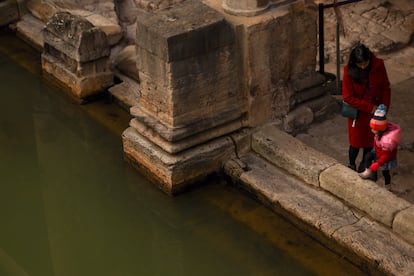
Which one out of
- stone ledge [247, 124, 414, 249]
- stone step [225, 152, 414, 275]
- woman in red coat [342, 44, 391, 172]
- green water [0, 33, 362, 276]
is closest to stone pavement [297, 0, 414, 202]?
stone ledge [247, 124, 414, 249]

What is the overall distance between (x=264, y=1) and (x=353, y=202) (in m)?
1.89

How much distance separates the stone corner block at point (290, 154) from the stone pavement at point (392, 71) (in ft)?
1.07

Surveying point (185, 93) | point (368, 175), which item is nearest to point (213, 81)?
point (185, 93)

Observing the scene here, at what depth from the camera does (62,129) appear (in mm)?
9594

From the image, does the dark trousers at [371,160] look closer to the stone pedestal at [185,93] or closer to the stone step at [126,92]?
the stone pedestal at [185,93]

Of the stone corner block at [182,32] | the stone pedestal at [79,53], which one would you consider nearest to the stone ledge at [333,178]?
the stone corner block at [182,32]

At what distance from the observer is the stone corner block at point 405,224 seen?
22.4 ft

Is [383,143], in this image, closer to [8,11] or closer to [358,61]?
[358,61]

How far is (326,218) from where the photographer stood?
7309mm

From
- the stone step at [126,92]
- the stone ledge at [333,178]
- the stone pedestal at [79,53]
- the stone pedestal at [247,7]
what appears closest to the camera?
the stone ledge at [333,178]

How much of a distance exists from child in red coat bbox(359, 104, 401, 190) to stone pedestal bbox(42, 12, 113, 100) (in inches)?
140

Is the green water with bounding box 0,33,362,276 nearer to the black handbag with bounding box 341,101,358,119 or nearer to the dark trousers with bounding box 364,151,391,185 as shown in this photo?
the dark trousers with bounding box 364,151,391,185

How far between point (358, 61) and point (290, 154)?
3.61ft

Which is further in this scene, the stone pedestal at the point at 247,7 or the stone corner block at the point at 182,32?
the stone pedestal at the point at 247,7
